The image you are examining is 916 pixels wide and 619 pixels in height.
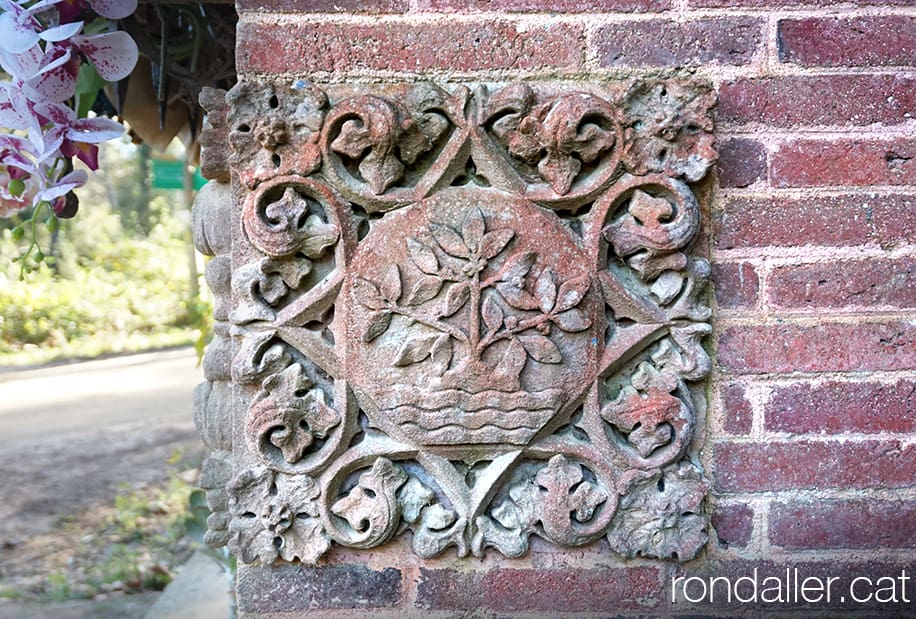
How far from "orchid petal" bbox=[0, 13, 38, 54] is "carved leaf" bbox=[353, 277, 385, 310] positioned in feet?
1.84

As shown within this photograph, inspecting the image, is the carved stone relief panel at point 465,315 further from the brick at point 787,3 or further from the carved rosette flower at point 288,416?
the brick at point 787,3

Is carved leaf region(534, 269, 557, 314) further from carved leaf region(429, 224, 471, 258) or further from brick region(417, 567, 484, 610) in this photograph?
brick region(417, 567, 484, 610)

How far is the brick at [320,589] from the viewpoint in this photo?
1152mm

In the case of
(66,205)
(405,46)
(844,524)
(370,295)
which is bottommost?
(844,524)

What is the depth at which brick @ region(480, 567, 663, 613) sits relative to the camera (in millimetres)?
1152

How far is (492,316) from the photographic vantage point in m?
1.08

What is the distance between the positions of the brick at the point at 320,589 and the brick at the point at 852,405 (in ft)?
2.17

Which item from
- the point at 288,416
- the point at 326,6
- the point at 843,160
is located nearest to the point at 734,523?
the point at 843,160

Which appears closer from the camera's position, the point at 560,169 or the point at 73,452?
the point at 560,169

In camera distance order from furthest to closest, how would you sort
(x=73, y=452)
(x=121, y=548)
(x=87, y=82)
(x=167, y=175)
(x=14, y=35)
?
(x=73, y=452), (x=167, y=175), (x=121, y=548), (x=87, y=82), (x=14, y=35)

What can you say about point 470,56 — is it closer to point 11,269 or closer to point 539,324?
point 539,324

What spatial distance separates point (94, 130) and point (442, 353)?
2.16 feet

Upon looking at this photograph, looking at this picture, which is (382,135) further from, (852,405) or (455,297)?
(852,405)

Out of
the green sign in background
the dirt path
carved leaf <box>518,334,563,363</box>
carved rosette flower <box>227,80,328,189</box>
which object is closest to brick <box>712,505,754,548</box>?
carved leaf <box>518,334,563,363</box>
